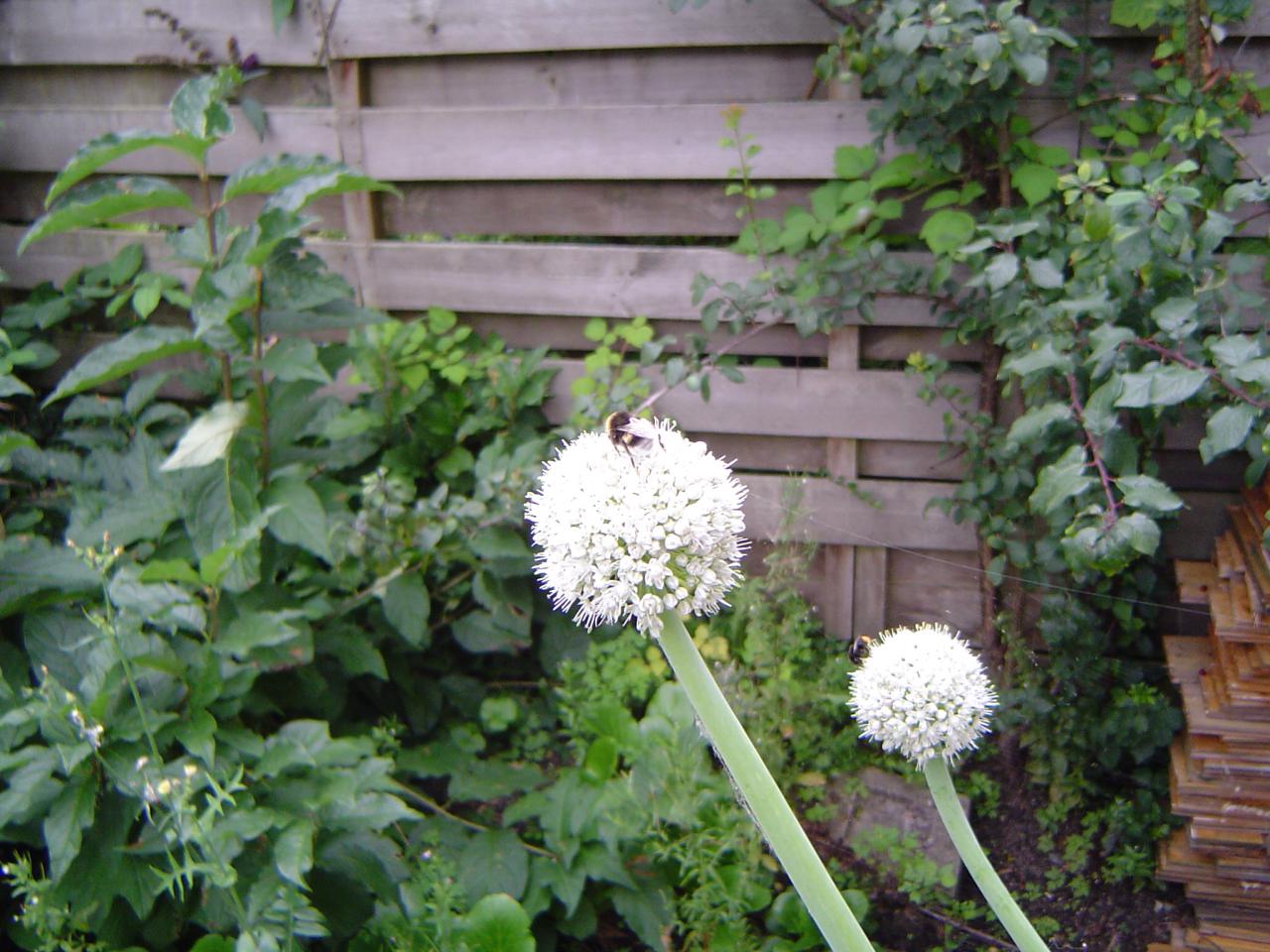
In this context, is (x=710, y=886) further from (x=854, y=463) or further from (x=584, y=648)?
(x=854, y=463)

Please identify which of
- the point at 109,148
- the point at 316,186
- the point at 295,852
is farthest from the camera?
the point at 316,186

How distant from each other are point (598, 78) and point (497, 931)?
229 cm

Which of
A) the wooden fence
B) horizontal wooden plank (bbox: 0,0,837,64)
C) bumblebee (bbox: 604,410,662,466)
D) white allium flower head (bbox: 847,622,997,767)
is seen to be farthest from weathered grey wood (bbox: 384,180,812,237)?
bumblebee (bbox: 604,410,662,466)

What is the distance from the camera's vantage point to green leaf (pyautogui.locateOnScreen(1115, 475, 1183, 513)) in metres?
1.86

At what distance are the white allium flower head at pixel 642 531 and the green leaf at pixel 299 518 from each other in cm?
142

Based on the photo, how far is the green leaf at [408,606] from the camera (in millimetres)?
2758

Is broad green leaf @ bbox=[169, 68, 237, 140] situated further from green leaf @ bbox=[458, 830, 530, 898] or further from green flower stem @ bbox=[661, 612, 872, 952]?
green flower stem @ bbox=[661, 612, 872, 952]

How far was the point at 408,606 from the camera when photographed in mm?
2783

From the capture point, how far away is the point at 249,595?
7.96 ft

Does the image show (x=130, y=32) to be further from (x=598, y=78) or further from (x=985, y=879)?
(x=985, y=879)

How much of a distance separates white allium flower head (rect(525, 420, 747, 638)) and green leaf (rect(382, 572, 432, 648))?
5.56 feet

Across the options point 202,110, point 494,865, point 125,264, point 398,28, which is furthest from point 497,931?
point 125,264

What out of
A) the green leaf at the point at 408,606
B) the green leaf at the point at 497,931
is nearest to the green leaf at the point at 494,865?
the green leaf at the point at 497,931

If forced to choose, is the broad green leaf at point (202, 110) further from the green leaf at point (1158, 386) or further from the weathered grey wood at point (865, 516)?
the green leaf at point (1158, 386)
